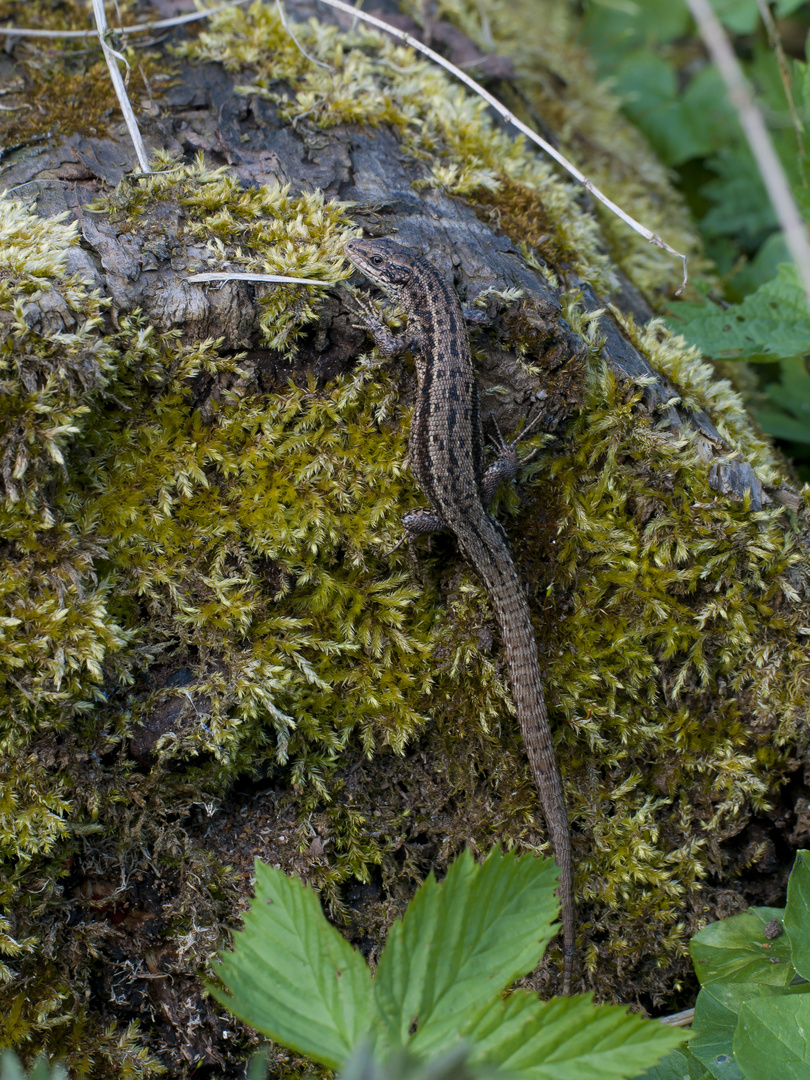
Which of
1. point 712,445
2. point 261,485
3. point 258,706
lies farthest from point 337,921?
point 712,445

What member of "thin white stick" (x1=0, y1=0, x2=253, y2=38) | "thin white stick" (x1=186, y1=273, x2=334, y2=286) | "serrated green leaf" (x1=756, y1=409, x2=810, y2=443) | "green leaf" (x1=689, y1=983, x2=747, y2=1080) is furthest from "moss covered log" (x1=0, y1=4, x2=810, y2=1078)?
"serrated green leaf" (x1=756, y1=409, x2=810, y2=443)

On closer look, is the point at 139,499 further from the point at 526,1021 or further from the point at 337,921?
the point at 526,1021

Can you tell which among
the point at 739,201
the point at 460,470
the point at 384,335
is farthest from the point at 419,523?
the point at 739,201

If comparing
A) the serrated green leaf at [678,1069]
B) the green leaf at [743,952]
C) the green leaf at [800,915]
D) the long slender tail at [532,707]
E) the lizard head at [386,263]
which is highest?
the lizard head at [386,263]

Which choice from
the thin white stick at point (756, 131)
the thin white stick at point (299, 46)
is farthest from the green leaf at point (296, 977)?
the thin white stick at point (299, 46)

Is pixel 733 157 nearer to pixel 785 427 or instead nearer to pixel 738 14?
pixel 738 14

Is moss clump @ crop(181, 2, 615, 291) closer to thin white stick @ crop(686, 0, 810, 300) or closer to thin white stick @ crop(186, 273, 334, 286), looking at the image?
thin white stick @ crop(186, 273, 334, 286)

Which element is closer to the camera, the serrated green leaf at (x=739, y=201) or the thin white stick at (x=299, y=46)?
the thin white stick at (x=299, y=46)

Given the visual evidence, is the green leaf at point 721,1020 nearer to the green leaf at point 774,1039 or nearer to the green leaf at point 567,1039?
the green leaf at point 774,1039
